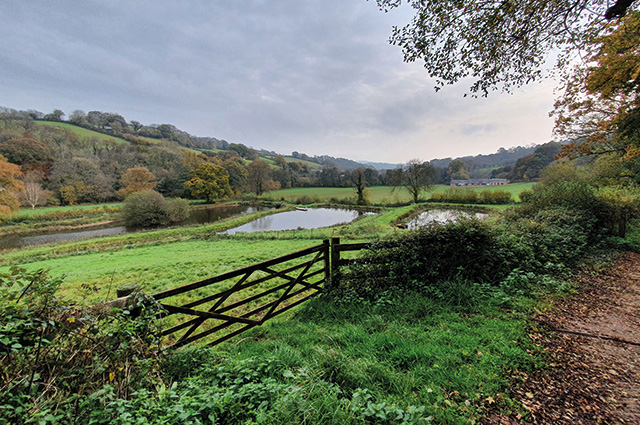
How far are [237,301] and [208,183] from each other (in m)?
44.4

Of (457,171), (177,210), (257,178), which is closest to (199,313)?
(177,210)

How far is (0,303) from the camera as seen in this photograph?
6.64ft

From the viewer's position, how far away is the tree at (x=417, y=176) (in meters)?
35.8

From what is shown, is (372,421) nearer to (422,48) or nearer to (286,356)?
(286,356)

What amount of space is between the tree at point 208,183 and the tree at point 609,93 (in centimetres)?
4730

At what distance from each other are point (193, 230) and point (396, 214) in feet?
75.6

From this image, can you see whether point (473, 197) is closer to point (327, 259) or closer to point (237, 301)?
point (327, 259)

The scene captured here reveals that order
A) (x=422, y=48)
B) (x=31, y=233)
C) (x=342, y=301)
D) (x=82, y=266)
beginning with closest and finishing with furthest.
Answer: (x=342, y=301)
(x=422, y=48)
(x=82, y=266)
(x=31, y=233)

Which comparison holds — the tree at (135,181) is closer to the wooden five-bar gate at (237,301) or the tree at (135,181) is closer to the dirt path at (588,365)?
the wooden five-bar gate at (237,301)

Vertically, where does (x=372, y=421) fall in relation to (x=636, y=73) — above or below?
below

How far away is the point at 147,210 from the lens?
27281 mm

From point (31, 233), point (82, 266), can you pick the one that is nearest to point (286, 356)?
point (82, 266)

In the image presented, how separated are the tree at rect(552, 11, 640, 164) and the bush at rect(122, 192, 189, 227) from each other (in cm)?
3608

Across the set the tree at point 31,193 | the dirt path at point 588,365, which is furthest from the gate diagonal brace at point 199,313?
the tree at point 31,193
